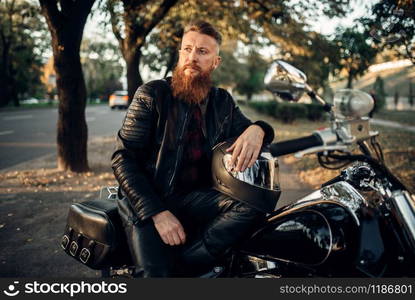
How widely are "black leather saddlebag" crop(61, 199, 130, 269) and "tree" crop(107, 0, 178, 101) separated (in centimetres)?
716

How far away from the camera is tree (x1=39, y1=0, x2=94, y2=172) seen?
265 inches

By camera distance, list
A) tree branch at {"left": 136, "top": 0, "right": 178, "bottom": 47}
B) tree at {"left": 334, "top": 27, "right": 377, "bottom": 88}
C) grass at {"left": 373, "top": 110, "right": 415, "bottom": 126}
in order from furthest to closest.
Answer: grass at {"left": 373, "top": 110, "right": 415, "bottom": 126}, tree at {"left": 334, "top": 27, "right": 377, "bottom": 88}, tree branch at {"left": 136, "top": 0, "right": 178, "bottom": 47}

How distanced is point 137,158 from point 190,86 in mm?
495

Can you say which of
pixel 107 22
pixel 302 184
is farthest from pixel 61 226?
pixel 107 22

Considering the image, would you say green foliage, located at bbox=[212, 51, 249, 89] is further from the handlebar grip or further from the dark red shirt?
the handlebar grip

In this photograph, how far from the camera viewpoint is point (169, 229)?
67.4 inches

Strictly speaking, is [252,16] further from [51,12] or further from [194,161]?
[194,161]

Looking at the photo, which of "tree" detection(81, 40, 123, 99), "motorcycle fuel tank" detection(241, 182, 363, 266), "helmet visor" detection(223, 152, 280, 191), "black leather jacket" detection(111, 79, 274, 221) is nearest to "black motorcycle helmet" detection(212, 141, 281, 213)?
"helmet visor" detection(223, 152, 280, 191)

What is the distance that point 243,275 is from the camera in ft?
5.86

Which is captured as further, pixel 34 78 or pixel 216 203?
pixel 34 78

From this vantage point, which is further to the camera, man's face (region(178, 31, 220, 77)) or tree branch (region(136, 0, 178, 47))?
tree branch (region(136, 0, 178, 47))

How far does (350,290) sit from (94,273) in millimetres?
2467

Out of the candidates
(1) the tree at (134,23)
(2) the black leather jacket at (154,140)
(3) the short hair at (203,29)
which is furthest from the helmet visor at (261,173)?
(1) the tree at (134,23)

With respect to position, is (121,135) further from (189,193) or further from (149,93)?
(189,193)
